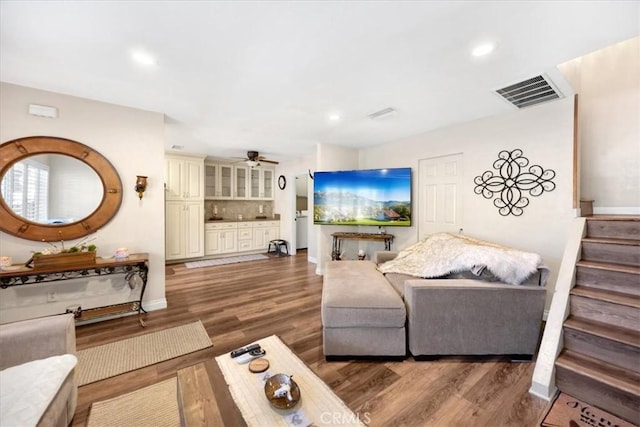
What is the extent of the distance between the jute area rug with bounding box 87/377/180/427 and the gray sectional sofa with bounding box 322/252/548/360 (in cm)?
110

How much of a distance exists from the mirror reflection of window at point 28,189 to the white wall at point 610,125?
5310mm

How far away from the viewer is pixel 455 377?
180 centimetres

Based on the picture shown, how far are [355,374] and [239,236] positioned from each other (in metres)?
4.85

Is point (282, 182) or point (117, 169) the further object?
point (282, 182)

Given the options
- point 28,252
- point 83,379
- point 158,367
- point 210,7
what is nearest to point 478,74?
point 210,7

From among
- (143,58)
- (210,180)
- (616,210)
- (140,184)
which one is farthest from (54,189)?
(616,210)

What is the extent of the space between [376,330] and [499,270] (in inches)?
43.0

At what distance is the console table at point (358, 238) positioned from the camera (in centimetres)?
412

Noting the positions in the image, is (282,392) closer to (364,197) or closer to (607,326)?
(607,326)

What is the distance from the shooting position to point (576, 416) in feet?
4.78

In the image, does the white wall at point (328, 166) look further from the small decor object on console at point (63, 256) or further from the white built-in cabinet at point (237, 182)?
the small decor object on console at point (63, 256)

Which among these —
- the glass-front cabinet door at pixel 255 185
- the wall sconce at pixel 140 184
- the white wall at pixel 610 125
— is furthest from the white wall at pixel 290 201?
the white wall at pixel 610 125

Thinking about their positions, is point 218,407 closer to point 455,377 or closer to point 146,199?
point 455,377

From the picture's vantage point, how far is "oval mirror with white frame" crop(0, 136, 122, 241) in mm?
2289
